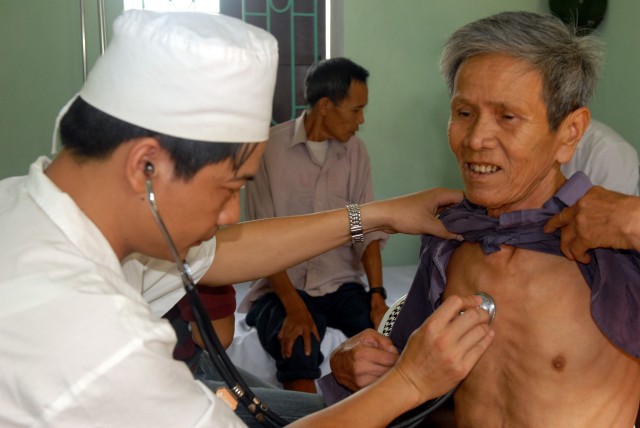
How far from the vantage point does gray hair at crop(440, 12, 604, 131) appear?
1.51m

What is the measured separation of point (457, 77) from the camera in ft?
5.27

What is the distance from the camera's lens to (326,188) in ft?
11.8

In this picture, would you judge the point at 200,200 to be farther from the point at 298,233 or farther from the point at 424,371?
the point at 298,233

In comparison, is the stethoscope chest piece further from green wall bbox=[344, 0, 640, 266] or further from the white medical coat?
green wall bbox=[344, 0, 640, 266]

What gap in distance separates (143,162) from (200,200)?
11 centimetres

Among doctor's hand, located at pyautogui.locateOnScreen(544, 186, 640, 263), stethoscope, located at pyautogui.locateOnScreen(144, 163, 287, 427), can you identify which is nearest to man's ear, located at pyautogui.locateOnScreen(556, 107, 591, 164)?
doctor's hand, located at pyautogui.locateOnScreen(544, 186, 640, 263)

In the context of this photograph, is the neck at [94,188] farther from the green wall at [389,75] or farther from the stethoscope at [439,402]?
the green wall at [389,75]

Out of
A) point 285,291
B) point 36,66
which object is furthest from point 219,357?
point 36,66

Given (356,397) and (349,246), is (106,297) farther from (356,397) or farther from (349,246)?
(349,246)

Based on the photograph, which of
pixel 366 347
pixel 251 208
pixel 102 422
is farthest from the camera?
pixel 251 208

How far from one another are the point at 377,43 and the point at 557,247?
3525 millimetres

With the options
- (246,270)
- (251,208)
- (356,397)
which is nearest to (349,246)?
(251,208)

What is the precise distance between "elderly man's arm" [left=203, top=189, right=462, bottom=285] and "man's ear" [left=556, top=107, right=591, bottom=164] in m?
0.29

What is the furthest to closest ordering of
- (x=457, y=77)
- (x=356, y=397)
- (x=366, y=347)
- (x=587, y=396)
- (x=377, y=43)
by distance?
1. (x=377, y=43)
2. (x=366, y=347)
3. (x=457, y=77)
4. (x=587, y=396)
5. (x=356, y=397)
